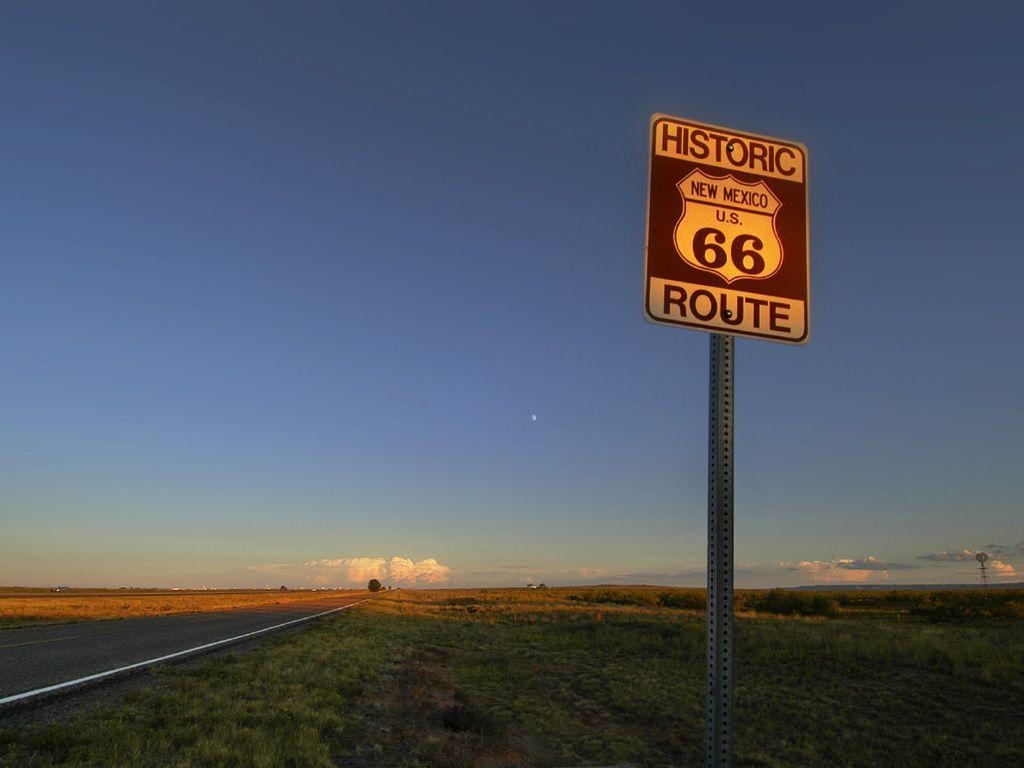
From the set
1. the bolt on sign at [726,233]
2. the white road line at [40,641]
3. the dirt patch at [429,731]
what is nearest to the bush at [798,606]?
the dirt patch at [429,731]

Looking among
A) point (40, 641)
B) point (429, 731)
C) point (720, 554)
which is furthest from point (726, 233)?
point (40, 641)

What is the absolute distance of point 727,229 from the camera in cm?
351

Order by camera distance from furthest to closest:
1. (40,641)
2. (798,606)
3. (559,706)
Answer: (798,606)
(40,641)
(559,706)

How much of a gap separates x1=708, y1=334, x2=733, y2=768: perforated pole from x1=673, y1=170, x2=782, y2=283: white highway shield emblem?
41cm

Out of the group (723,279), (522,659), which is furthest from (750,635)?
(723,279)

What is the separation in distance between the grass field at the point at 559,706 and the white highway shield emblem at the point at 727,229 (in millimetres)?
7077

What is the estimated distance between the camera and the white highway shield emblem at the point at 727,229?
3.45 meters

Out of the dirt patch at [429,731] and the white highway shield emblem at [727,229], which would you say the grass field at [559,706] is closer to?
the dirt patch at [429,731]

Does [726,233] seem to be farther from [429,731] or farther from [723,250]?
[429,731]

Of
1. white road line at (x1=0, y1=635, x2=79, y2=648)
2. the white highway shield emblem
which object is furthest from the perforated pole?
white road line at (x1=0, y1=635, x2=79, y2=648)

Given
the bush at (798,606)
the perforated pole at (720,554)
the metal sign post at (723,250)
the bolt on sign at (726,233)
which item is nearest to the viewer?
the perforated pole at (720,554)

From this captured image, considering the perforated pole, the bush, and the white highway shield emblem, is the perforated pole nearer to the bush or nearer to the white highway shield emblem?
the white highway shield emblem

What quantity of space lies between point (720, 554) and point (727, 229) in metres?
1.66

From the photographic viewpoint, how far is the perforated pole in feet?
9.62
